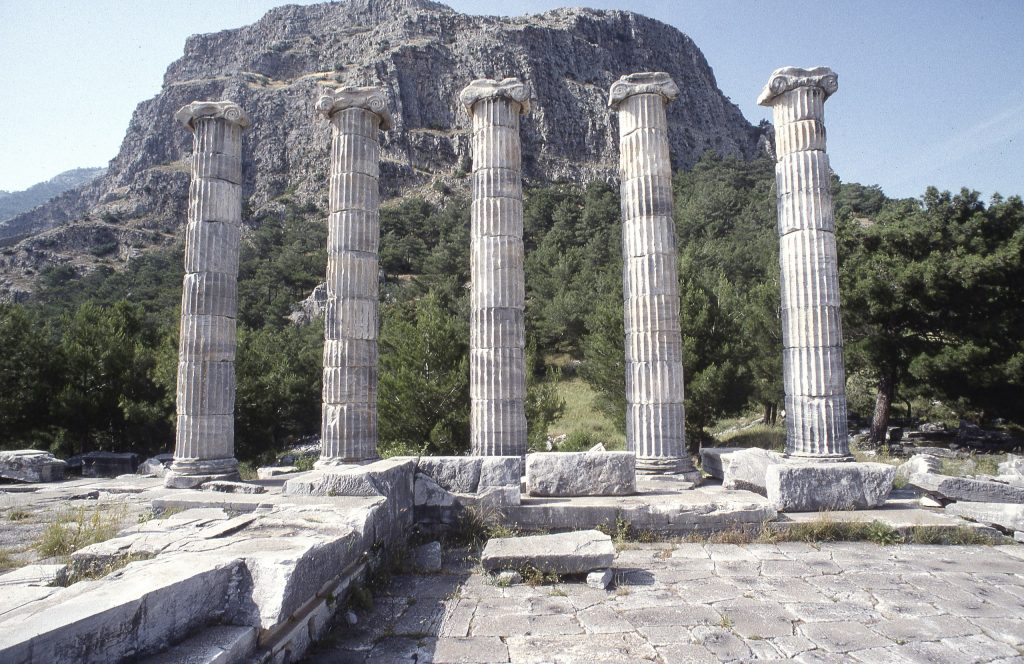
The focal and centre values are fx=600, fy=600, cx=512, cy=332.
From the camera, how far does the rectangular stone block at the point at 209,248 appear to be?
1196cm

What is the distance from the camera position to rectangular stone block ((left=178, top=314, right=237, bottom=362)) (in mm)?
11742

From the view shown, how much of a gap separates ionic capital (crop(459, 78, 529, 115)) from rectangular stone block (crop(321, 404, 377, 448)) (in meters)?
6.49

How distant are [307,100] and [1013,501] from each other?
9123 centimetres

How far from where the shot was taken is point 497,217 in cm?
1141

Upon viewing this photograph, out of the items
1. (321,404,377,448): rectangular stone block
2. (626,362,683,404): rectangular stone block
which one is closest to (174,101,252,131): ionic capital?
(321,404,377,448): rectangular stone block

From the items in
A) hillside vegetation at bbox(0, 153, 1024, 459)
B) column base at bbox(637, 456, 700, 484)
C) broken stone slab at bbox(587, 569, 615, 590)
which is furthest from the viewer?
hillside vegetation at bbox(0, 153, 1024, 459)

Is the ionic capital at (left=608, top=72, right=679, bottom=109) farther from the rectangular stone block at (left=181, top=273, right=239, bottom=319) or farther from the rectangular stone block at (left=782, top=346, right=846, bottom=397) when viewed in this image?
the rectangular stone block at (left=181, top=273, right=239, bottom=319)

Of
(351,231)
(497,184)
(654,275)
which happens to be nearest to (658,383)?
(654,275)

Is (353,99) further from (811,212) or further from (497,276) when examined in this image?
(811,212)

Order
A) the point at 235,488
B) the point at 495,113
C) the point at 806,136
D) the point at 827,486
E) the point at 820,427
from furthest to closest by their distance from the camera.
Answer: the point at 495,113, the point at 806,136, the point at 235,488, the point at 820,427, the point at 827,486

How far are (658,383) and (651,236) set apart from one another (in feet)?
8.83

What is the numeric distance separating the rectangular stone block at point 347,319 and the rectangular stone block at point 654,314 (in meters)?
5.35

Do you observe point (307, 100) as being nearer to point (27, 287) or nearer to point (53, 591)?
point (27, 287)

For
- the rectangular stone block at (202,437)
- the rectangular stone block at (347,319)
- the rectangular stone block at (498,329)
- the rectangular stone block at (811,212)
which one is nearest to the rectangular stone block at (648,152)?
the rectangular stone block at (811,212)
